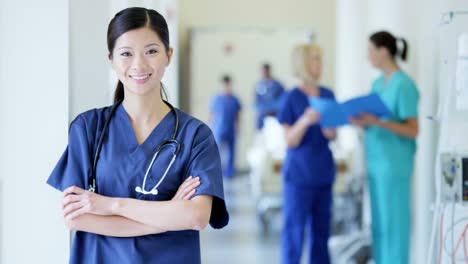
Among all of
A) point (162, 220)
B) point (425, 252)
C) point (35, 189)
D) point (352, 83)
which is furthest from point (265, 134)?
point (162, 220)

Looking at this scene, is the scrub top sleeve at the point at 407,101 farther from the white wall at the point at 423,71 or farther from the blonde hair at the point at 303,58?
the blonde hair at the point at 303,58

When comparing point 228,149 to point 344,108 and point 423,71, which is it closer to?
point 423,71

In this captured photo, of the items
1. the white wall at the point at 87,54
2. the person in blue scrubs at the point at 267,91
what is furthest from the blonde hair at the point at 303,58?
the person in blue scrubs at the point at 267,91

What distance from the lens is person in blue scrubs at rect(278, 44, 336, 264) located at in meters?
3.49

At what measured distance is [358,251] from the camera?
14.3 ft

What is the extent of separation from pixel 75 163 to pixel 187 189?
0.31 meters

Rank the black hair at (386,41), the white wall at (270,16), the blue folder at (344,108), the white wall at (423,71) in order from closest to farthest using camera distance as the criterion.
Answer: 1. the blue folder at (344,108)
2. the black hair at (386,41)
3. the white wall at (423,71)
4. the white wall at (270,16)

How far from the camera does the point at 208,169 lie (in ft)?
5.74

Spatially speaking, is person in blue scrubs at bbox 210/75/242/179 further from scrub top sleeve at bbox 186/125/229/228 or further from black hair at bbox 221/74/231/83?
scrub top sleeve at bbox 186/125/229/228

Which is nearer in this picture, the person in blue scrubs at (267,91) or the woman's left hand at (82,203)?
the woman's left hand at (82,203)

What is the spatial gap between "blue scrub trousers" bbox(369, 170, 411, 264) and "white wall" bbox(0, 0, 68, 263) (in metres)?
1.98

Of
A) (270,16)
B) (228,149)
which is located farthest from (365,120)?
(270,16)

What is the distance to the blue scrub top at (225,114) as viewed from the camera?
29.5 ft

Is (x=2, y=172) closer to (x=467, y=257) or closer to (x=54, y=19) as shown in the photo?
(x=54, y=19)
